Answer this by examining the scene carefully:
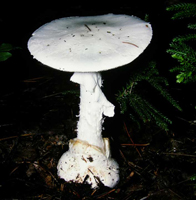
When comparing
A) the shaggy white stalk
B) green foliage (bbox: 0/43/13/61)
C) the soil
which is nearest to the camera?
the shaggy white stalk

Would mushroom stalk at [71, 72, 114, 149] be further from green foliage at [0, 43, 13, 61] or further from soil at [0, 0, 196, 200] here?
green foliage at [0, 43, 13, 61]

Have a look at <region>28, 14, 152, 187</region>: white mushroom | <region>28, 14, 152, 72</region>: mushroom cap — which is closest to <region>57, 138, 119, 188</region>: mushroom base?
<region>28, 14, 152, 187</region>: white mushroom

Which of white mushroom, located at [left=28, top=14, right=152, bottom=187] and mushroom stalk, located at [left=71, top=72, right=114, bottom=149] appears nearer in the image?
white mushroom, located at [left=28, top=14, right=152, bottom=187]

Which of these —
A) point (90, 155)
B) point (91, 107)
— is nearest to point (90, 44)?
point (91, 107)

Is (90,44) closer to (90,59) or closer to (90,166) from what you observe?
(90,59)

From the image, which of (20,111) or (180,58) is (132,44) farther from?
(20,111)

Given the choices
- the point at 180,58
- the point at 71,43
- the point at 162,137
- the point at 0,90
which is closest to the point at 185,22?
the point at 162,137

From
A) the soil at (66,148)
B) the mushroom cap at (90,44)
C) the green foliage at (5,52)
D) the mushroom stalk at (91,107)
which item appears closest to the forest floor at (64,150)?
the soil at (66,148)
